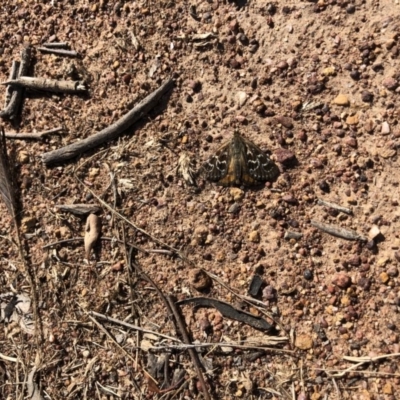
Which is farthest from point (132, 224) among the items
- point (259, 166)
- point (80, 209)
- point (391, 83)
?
point (391, 83)

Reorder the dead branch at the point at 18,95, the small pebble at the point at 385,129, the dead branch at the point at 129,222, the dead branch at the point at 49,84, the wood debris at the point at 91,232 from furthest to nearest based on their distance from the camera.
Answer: the dead branch at the point at 18,95 < the dead branch at the point at 49,84 < the wood debris at the point at 91,232 < the dead branch at the point at 129,222 < the small pebble at the point at 385,129

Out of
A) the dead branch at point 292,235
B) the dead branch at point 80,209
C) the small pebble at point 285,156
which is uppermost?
the small pebble at point 285,156

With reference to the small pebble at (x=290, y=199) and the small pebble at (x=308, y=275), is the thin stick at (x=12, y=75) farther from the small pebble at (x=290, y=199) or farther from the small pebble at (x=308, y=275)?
the small pebble at (x=308, y=275)

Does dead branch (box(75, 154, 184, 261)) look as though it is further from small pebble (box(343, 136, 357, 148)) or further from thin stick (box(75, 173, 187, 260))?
small pebble (box(343, 136, 357, 148))

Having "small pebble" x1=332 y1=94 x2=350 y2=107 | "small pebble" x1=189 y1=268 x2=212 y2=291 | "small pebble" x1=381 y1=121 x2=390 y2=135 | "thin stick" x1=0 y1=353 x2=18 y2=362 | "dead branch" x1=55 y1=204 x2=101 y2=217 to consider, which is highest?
"small pebble" x1=332 y1=94 x2=350 y2=107

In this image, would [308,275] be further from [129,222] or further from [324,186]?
[129,222]

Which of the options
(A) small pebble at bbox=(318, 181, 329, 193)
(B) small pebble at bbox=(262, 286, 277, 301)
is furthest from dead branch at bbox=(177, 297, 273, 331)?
(A) small pebble at bbox=(318, 181, 329, 193)

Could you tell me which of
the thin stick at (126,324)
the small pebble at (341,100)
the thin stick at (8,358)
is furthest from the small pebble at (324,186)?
the thin stick at (8,358)
